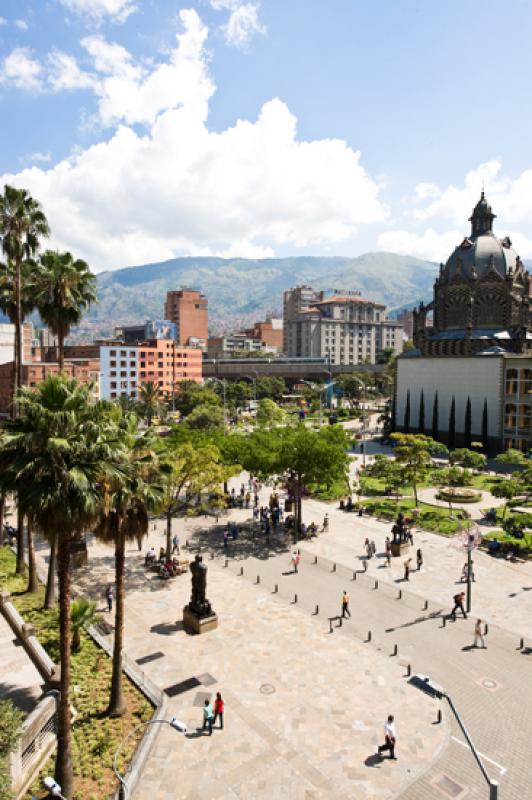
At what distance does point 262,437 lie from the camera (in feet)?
131

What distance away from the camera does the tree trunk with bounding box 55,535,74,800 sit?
13.8 m

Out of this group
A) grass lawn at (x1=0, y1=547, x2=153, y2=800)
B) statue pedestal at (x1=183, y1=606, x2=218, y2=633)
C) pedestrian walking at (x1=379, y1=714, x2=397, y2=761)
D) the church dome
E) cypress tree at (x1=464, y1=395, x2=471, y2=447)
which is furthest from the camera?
the church dome

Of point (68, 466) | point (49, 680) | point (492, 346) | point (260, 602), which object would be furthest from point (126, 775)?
point (492, 346)

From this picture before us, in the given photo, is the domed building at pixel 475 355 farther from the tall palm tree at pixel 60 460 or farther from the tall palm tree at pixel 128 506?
the tall palm tree at pixel 60 460

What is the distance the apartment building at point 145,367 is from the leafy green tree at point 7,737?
115759 millimetres

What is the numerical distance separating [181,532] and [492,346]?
6214 centimetres

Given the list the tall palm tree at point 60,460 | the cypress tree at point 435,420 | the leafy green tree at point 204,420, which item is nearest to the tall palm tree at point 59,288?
the tall palm tree at point 60,460

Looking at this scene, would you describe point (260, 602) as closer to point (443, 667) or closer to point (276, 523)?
point (443, 667)

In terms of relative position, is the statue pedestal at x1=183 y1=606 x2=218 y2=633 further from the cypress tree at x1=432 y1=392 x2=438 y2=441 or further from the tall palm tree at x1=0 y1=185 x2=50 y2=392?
the cypress tree at x1=432 y1=392 x2=438 y2=441

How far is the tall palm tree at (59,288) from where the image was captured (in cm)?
3017

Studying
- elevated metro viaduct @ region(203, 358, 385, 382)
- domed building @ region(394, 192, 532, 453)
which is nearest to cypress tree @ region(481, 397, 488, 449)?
domed building @ region(394, 192, 532, 453)

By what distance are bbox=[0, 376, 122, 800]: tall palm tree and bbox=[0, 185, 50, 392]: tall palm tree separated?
18.0 meters

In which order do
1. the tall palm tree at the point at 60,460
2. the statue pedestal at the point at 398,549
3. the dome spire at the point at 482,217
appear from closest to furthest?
the tall palm tree at the point at 60,460, the statue pedestal at the point at 398,549, the dome spire at the point at 482,217

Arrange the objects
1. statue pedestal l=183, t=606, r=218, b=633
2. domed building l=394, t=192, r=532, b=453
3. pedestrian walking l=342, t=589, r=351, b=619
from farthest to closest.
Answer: domed building l=394, t=192, r=532, b=453
pedestrian walking l=342, t=589, r=351, b=619
statue pedestal l=183, t=606, r=218, b=633
